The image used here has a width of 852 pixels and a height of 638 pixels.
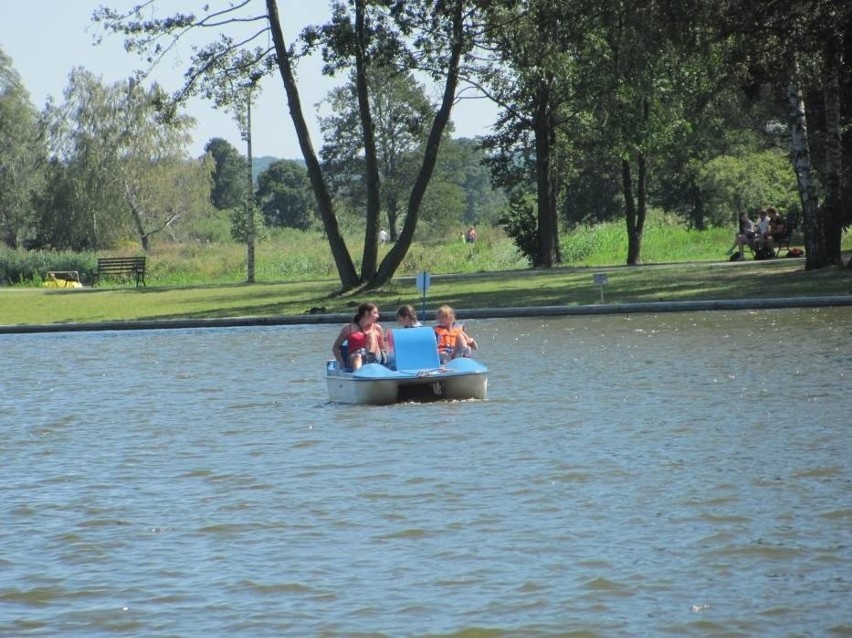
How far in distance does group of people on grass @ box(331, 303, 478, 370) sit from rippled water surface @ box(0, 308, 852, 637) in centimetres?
74

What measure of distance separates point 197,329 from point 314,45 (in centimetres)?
894

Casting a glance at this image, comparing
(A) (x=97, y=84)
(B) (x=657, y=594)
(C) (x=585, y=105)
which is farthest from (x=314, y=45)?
(A) (x=97, y=84)

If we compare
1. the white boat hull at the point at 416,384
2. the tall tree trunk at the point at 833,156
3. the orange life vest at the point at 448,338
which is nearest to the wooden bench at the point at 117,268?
the tall tree trunk at the point at 833,156

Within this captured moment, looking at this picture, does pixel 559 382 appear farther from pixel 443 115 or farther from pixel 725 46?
pixel 443 115

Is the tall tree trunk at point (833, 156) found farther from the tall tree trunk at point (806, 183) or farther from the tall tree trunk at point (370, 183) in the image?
the tall tree trunk at point (370, 183)

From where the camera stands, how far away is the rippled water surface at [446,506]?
880 centimetres

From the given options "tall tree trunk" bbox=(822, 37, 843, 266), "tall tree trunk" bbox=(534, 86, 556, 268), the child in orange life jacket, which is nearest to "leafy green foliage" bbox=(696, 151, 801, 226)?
"tall tree trunk" bbox=(534, 86, 556, 268)

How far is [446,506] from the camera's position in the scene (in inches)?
467

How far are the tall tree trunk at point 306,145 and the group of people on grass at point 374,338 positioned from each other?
794 inches

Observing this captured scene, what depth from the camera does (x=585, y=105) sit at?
4825 centimetres

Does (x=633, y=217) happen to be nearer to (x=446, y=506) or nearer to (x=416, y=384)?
(x=416, y=384)

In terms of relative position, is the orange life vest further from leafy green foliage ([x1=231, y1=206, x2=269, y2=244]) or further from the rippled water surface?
leafy green foliage ([x1=231, y1=206, x2=269, y2=244])

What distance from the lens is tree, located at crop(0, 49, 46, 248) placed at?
91375 mm

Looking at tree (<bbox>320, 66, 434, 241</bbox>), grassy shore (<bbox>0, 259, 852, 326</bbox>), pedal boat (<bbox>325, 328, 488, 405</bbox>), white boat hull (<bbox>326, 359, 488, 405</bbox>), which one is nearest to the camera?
white boat hull (<bbox>326, 359, 488, 405</bbox>)
